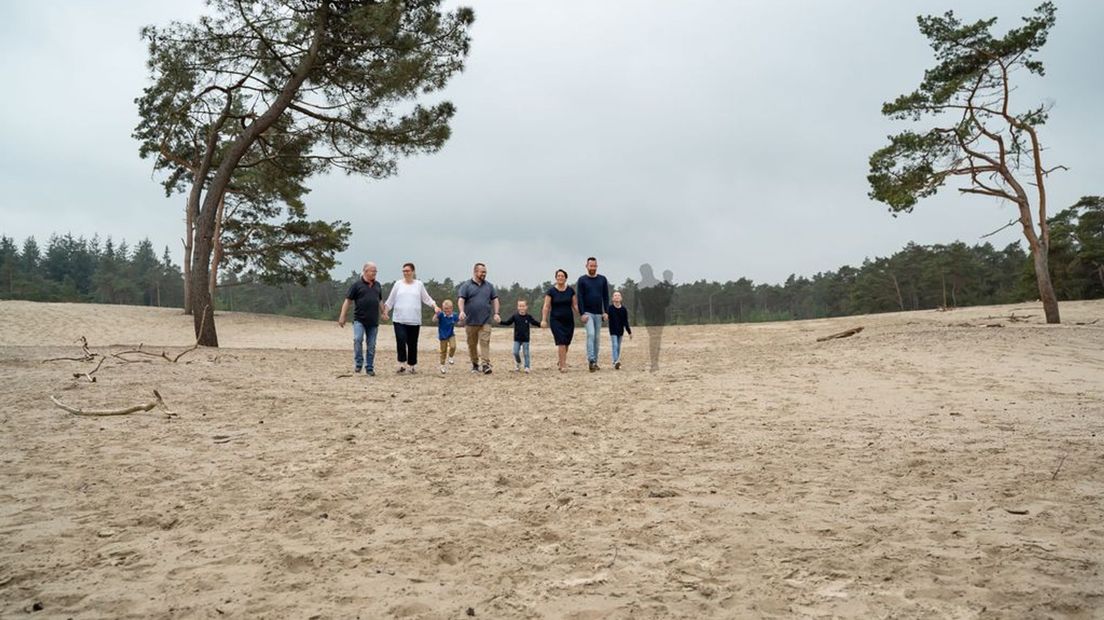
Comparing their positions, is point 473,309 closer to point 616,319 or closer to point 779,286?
point 616,319

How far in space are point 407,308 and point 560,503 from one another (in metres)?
7.69

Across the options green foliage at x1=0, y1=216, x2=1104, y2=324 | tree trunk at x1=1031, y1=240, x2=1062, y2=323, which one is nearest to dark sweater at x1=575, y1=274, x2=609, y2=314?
tree trunk at x1=1031, y1=240, x2=1062, y2=323

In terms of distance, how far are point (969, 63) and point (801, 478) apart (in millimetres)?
17760

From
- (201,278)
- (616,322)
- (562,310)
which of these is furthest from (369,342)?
(201,278)

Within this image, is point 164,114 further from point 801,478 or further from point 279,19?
point 801,478

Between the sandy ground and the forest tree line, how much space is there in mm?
30638

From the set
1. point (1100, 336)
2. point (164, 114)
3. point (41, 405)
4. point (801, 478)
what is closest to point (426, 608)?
point (801, 478)

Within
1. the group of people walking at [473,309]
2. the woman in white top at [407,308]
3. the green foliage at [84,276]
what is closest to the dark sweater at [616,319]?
the group of people walking at [473,309]

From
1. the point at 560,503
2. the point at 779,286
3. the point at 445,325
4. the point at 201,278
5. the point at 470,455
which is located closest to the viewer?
the point at 560,503

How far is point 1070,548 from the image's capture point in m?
2.80

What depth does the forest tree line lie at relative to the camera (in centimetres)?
4712

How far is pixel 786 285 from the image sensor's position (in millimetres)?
96125

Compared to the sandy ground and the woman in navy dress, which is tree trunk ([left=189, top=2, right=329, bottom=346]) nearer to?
the sandy ground

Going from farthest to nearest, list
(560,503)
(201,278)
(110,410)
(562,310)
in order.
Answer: (201,278)
(562,310)
(110,410)
(560,503)
